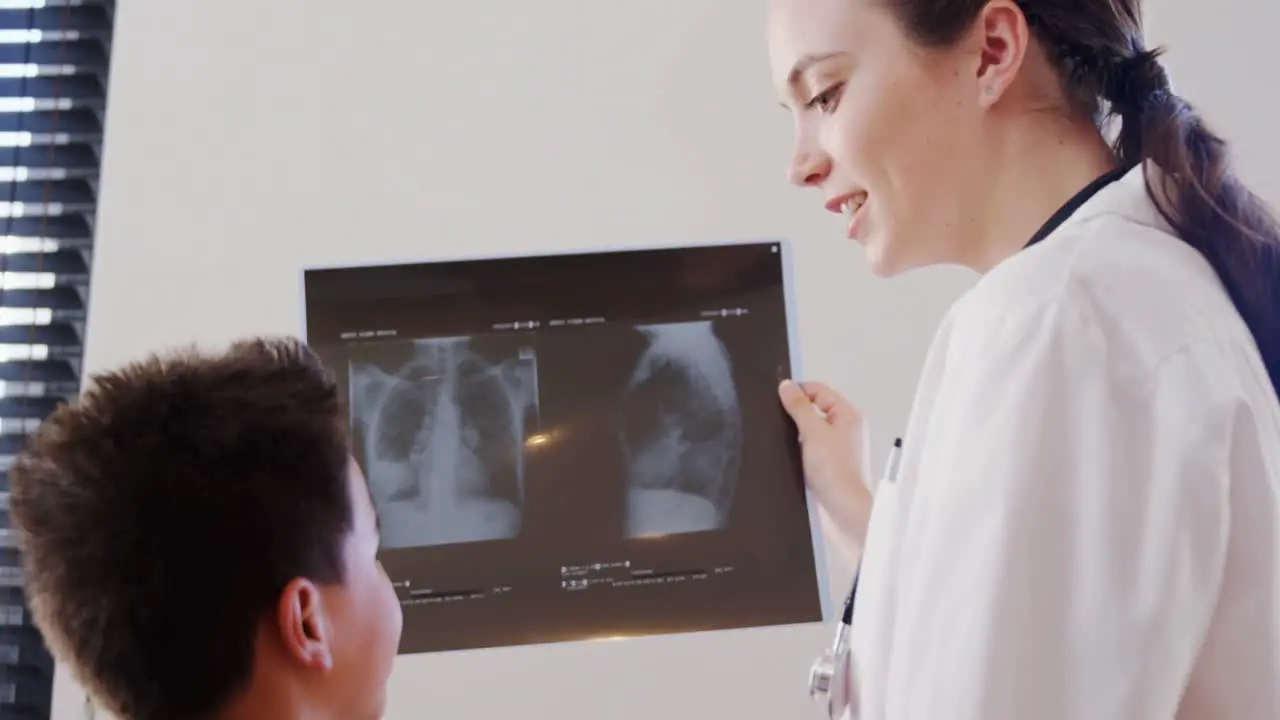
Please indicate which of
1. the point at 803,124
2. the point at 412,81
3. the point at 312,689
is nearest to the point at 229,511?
the point at 312,689

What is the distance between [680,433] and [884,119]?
0.46 metres

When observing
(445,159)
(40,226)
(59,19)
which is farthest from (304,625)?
(59,19)

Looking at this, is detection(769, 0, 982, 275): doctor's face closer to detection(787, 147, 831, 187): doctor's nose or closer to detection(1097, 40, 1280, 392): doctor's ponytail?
detection(787, 147, 831, 187): doctor's nose

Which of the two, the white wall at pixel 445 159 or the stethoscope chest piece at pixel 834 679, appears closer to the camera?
the stethoscope chest piece at pixel 834 679

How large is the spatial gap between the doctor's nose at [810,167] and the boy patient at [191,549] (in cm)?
46

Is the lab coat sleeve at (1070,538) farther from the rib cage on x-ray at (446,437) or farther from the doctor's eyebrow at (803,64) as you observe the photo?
the rib cage on x-ray at (446,437)

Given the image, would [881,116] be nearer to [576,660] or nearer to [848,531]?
[848,531]

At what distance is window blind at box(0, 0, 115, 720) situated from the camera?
1594 mm

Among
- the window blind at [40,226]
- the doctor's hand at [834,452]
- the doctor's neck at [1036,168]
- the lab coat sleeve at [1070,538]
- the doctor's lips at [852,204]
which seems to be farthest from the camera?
the window blind at [40,226]

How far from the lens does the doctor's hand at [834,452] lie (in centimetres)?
123

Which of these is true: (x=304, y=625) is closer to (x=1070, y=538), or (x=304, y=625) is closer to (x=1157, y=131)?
(x=1070, y=538)

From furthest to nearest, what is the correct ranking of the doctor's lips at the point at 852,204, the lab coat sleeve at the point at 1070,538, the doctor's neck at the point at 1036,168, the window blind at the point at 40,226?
the window blind at the point at 40,226
the doctor's lips at the point at 852,204
the doctor's neck at the point at 1036,168
the lab coat sleeve at the point at 1070,538

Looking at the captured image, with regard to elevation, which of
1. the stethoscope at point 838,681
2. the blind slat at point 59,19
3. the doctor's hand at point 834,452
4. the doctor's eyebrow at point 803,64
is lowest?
the stethoscope at point 838,681

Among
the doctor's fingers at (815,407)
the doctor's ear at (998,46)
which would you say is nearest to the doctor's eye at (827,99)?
the doctor's ear at (998,46)
